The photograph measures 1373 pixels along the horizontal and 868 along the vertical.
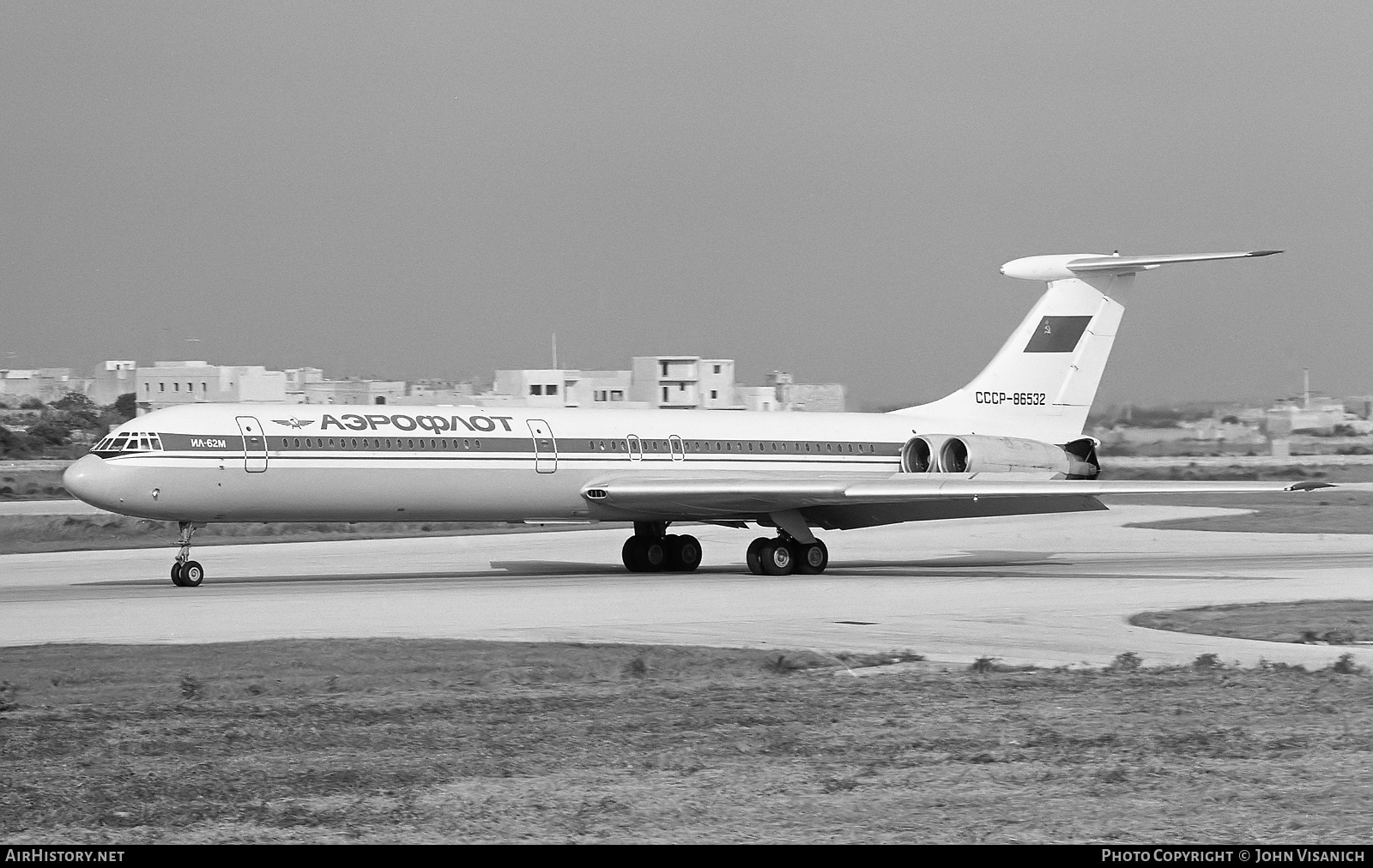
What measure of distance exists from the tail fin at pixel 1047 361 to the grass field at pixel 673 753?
1977 centimetres

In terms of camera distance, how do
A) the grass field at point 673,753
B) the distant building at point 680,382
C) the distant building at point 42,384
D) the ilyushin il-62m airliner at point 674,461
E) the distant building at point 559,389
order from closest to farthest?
the grass field at point 673,753 < the ilyushin il-62m airliner at point 674,461 < the distant building at point 559,389 < the distant building at point 680,382 < the distant building at point 42,384

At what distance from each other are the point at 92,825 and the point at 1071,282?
29.0 m

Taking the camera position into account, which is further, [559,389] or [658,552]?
[559,389]

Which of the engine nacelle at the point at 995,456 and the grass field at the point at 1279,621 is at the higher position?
the engine nacelle at the point at 995,456

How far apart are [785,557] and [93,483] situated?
40.6ft

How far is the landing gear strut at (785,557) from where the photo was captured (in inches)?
1166

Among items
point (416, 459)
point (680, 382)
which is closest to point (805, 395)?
point (680, 382)

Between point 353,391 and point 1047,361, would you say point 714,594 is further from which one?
point 353,391

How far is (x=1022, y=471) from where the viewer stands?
107 feet

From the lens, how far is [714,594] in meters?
24.3

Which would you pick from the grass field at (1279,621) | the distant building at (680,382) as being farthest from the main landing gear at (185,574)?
the distant building at (680,382)

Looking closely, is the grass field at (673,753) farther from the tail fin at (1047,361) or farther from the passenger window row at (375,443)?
the tail fin at (1047,361)
